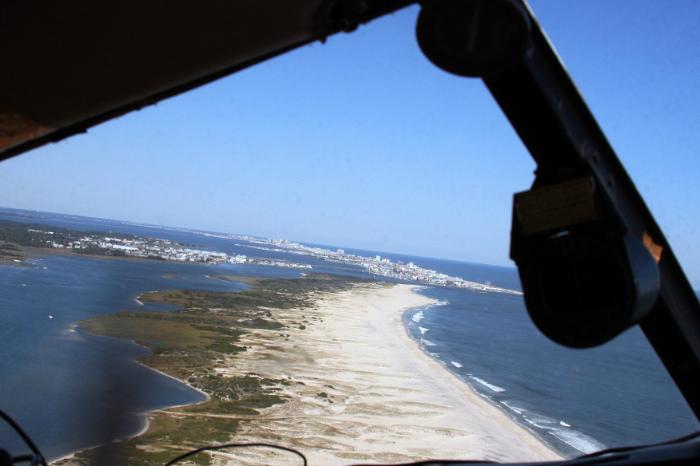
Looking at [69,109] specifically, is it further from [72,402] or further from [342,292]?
[342,292]

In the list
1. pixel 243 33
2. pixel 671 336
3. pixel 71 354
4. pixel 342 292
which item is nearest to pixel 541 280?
pixel 671 336

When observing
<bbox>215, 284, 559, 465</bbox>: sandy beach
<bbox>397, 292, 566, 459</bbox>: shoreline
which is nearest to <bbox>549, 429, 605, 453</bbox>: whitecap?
<bbox>397, 292, 566, 459</bbox>: shoreline

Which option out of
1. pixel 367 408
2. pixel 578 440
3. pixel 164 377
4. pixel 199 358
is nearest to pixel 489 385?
pixel 578 440

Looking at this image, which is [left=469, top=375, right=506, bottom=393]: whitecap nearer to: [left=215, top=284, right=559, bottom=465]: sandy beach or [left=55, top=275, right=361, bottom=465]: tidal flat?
[left=215, top=284, right=559, bottom=465]: sandy beach

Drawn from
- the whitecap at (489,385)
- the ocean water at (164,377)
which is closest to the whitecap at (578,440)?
the ocean water at (164,377)

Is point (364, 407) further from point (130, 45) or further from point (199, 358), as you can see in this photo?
Result: point (130, 45)

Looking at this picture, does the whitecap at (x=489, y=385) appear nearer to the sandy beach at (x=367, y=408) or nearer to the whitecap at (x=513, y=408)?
the sandy beach at (x=367, y=408)
